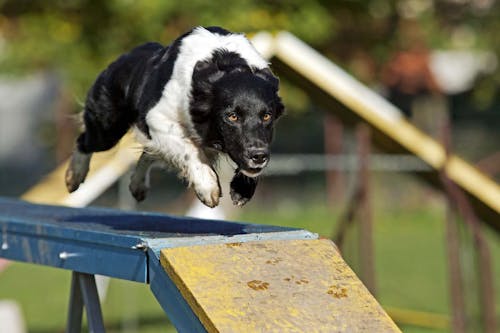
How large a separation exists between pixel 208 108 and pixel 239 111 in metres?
0.19

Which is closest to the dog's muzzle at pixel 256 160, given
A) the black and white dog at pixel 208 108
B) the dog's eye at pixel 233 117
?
the black and white dog at pixel 208 108

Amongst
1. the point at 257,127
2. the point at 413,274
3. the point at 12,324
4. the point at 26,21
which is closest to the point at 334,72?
the point at 12,324

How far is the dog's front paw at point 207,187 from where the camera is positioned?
388cm

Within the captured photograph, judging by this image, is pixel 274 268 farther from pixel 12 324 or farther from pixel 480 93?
pixel 480 93

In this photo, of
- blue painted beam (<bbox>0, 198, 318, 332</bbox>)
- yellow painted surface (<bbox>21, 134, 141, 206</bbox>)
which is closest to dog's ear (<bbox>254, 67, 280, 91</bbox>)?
blue painted beam (<bbox>0, 198, 318, 332</bbox>)

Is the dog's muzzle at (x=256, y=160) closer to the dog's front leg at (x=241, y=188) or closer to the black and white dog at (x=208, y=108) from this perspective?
the black and white dog at (x=208, y=108)

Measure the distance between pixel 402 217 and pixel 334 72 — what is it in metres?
10.9

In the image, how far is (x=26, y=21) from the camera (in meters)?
13.6

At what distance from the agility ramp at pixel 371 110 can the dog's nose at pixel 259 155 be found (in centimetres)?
327

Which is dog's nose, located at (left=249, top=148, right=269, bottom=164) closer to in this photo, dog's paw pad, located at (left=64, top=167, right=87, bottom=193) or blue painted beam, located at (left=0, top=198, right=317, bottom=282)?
blue painted beam, located at (left=0, top=198, right=317, bottom=282)

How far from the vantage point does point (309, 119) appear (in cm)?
1844

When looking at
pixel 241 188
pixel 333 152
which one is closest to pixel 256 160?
pixel 241 188

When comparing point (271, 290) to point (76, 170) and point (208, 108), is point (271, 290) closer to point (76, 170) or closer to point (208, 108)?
point (208, 108)

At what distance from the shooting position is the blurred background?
36.0 ft
